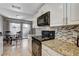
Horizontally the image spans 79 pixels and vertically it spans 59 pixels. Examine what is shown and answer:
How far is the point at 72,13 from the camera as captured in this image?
48.4 inches

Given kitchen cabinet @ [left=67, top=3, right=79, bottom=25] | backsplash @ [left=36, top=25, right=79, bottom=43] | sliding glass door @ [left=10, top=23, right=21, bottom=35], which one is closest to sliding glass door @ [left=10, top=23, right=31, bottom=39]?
sliding glass door @ [left=10, top=23, right=21, bottom=35]

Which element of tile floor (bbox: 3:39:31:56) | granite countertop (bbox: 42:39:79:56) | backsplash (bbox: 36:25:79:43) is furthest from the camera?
tile floor (bbox: 3:39:31:56)

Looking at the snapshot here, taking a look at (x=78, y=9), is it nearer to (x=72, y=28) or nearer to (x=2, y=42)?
(x=72, y=28)

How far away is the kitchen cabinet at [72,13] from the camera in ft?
3.82

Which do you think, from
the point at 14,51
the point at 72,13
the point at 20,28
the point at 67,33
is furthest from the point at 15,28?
the point at 72,13

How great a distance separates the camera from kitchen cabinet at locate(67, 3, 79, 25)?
1.16 m

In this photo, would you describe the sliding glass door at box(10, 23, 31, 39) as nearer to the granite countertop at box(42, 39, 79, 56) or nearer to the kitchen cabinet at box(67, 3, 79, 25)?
the granite countertop at box(42, 39, 79, 56)

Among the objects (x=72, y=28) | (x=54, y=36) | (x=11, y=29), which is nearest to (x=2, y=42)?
(x=11, y=29)

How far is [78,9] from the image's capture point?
1151 mm

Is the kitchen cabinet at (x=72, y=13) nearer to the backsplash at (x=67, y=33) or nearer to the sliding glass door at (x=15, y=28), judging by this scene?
the backsplash at (x=67, y=33)

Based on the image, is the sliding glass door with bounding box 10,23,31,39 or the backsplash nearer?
the backsplash

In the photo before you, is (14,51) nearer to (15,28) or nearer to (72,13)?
(15,28)

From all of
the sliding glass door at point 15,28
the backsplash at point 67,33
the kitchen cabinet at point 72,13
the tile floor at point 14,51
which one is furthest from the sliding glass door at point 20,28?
the kitchen cabinet at point 72,13

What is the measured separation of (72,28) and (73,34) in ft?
0.34
